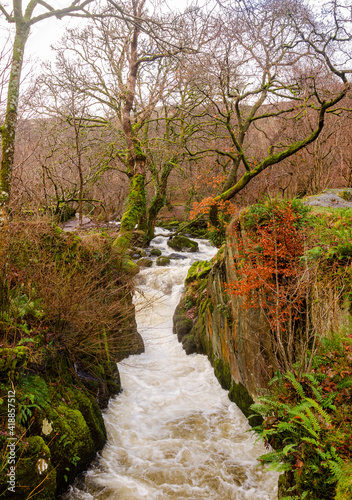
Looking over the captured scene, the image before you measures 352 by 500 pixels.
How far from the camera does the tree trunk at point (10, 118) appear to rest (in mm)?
6211

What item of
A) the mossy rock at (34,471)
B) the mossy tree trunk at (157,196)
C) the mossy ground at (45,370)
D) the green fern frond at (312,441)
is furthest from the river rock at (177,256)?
the green fern frond at (312,441)

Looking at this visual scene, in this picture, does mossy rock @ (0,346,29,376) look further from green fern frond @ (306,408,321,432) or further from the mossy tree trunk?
the mossy tree trunk

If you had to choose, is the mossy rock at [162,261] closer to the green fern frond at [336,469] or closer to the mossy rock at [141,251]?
the mossy rock at [141,251]

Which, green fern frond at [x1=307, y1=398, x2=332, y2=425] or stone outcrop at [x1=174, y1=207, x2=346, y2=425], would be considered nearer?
green fern frond at [x1=307, y1=398, x2=332, y2=425]

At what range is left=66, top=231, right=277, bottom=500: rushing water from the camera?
4.10 metres

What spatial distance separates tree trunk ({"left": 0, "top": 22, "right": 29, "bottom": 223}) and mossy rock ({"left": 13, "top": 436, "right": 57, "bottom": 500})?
474 cm

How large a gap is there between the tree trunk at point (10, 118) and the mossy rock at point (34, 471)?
4.74 meters

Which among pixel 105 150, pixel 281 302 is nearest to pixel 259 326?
pixel 281 302

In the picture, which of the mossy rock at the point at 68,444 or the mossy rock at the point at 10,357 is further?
the mossy rock at the point at 68,444

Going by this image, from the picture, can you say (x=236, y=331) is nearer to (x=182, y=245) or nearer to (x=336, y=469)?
(x=336, y=469)

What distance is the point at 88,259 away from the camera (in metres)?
7.22

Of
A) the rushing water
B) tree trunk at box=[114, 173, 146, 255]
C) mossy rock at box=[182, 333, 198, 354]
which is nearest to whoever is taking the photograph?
the rushing water

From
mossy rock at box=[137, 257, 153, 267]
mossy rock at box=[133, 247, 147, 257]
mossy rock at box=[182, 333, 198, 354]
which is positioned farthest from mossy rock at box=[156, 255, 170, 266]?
mossy rock at box=[182, 333, 198, 354]

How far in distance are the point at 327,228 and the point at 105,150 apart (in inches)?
440
